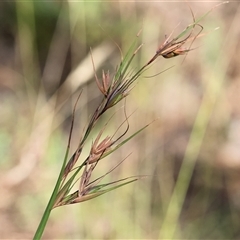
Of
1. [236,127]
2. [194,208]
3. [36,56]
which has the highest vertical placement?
[36,56]

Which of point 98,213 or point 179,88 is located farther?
point 179,88

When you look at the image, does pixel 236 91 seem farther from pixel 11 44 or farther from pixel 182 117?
pixel 11 44

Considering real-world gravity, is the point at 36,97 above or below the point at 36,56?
below

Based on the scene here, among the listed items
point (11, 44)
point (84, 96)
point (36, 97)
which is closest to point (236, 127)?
point (84, 96)

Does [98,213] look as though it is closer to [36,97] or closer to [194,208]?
[194,208]

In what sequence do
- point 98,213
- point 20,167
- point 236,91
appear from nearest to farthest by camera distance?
point 98,213 < point 20,167 < point 236,91

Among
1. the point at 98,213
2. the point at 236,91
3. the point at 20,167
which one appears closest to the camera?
the point at 98,213
